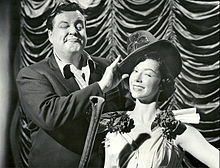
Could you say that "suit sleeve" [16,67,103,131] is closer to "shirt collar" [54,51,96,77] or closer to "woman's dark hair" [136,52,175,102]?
"shirt collar" [54,51,96,77]

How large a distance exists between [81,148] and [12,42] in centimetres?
81

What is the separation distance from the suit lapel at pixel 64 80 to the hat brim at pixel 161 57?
30cm

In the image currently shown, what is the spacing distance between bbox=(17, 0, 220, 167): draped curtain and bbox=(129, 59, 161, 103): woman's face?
14 cm

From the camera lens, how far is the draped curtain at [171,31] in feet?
9.53

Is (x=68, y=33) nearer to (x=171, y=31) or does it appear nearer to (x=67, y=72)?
(x=67, y=72)

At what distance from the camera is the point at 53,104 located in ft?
9.26

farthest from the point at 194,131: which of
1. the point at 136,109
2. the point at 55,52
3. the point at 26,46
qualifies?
the point at 26,46

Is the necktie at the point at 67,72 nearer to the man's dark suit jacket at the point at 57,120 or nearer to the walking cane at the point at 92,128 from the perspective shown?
the man's dark suit jacket at the point at 57,120

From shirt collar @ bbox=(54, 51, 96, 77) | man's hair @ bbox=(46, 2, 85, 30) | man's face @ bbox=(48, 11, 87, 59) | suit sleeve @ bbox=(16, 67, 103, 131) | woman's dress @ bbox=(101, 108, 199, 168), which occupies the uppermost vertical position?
man's hair @ bbox=(46, 2, 85, 30)

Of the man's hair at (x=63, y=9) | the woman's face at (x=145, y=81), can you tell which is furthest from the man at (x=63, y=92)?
the woman's face at (x=145, y=81)

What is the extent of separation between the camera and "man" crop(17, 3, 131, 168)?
2818 millimetres

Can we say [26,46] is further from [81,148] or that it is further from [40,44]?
[81,148]

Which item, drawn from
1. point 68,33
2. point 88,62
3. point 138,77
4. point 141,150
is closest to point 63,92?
point 88,62

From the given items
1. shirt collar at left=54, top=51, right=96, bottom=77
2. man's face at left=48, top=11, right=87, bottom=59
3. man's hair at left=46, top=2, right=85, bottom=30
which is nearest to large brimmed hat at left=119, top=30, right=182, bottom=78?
shirt collar at left=54, top=51, right=96, bottom=77
